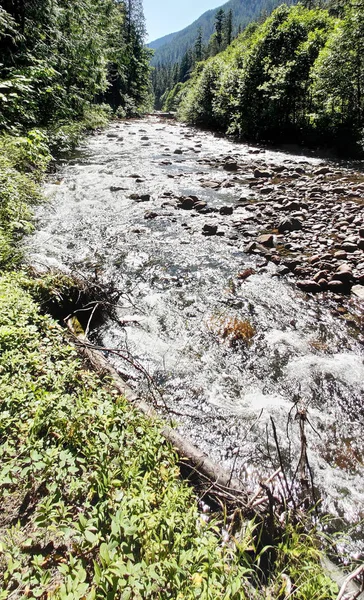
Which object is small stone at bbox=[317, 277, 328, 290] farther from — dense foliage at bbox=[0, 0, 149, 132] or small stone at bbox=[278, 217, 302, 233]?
dense foliage at bbox=[0, 0, 149, 132]

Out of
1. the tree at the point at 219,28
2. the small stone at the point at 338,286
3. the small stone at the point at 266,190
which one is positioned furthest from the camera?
the tree at the point at 219,28

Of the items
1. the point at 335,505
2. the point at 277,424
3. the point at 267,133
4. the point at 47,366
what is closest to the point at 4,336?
the point at 47,366

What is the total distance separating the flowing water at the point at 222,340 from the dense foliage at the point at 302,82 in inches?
440

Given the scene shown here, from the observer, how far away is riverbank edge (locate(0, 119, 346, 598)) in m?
1.63

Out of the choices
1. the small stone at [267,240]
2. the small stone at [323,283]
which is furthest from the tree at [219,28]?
the small stone at [323,283]

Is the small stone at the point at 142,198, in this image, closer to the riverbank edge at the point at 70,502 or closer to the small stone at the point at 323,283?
the small stone at the point at 323,283

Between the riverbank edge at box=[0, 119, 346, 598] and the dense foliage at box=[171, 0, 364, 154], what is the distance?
16908mm

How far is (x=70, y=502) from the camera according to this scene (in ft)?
6.53

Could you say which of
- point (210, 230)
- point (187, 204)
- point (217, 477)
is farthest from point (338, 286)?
point (187, 204)

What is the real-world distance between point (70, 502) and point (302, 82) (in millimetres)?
23393

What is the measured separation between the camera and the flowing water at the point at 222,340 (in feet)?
10.1

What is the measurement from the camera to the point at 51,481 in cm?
206

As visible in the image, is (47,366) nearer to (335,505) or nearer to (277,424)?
(277,424)

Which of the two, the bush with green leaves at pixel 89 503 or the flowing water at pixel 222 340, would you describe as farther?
the flowing water at pixel 222 340
